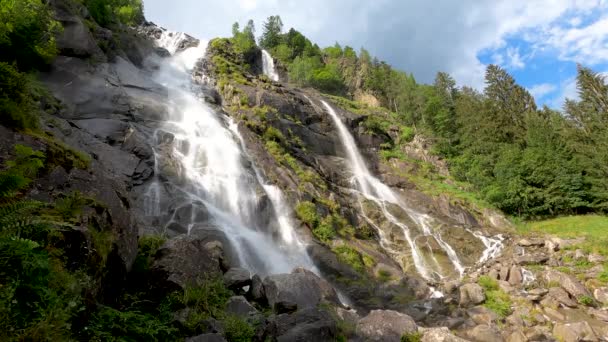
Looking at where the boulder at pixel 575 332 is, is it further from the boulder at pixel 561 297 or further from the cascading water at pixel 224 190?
the cascading water at pixel 224 190

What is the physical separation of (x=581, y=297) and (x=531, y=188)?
22971 millimetres

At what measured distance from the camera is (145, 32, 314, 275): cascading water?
19.2 meters

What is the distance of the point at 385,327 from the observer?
1152 cm

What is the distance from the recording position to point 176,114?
2898cm

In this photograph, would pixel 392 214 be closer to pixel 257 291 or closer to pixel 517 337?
pixel 517 337

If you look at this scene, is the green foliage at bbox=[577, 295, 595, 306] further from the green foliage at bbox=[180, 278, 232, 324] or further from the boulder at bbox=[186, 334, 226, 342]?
the boulder at bbox=[186, 334, 226, 342]

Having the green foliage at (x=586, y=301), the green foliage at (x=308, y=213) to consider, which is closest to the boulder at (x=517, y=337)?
the green foliage at (x=586, y=301)

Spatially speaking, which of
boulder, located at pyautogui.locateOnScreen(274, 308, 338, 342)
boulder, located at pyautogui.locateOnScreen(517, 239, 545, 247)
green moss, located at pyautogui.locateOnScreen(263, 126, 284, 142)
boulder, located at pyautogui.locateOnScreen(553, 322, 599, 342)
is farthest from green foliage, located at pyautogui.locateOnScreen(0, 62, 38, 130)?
boulder, located at pyautogui.locateOnScreen(517, 239, 545, 247)

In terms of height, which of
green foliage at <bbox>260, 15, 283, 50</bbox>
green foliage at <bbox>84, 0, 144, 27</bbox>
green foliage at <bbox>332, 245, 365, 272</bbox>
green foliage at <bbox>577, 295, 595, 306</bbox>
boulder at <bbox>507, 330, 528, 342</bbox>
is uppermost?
green foliage at <bbox>260, 15, 283, 50</bbox>

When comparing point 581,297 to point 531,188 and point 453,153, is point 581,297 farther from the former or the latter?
point 453,153

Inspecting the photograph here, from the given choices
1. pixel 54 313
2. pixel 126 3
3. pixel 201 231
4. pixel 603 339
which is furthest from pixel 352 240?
pixel 126 3

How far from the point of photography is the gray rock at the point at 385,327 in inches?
439

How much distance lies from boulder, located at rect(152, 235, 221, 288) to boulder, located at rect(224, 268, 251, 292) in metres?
0.51

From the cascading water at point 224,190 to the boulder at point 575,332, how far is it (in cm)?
1053
